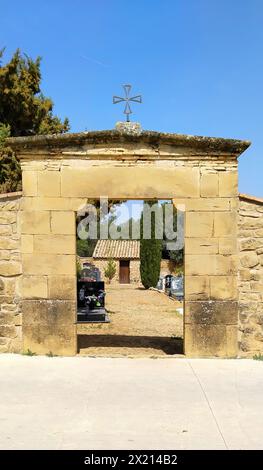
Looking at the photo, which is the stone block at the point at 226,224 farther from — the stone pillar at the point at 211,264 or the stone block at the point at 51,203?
the stone block at the point at 51,203

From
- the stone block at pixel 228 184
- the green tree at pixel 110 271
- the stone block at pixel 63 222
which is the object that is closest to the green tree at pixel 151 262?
the green tree at pixel 110 271

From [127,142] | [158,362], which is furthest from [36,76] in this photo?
[158,362]

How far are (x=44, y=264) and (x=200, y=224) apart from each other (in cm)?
246

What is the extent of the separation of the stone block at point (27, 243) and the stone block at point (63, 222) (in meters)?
0.38

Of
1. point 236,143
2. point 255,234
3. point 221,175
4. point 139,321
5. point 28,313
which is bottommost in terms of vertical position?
point 139,321

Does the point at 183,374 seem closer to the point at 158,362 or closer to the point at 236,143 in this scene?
the point at 158,362

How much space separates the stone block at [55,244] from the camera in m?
6.72

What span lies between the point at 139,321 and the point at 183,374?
681cm

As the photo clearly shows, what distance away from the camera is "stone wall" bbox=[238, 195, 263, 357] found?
21.7 ft

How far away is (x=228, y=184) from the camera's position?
669 cm

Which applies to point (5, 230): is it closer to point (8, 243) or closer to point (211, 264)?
point (8, 243)

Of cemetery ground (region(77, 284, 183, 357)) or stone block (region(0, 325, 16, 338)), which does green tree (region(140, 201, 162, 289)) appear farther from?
stone block (region(0, 325, 16, 338))

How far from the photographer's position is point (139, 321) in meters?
12.4

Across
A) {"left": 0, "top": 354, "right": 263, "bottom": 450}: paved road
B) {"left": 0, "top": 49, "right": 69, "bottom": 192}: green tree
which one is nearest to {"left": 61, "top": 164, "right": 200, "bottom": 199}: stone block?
{"left": 0, "top": 354, "right": 263, "bottom": 450}: paved road
